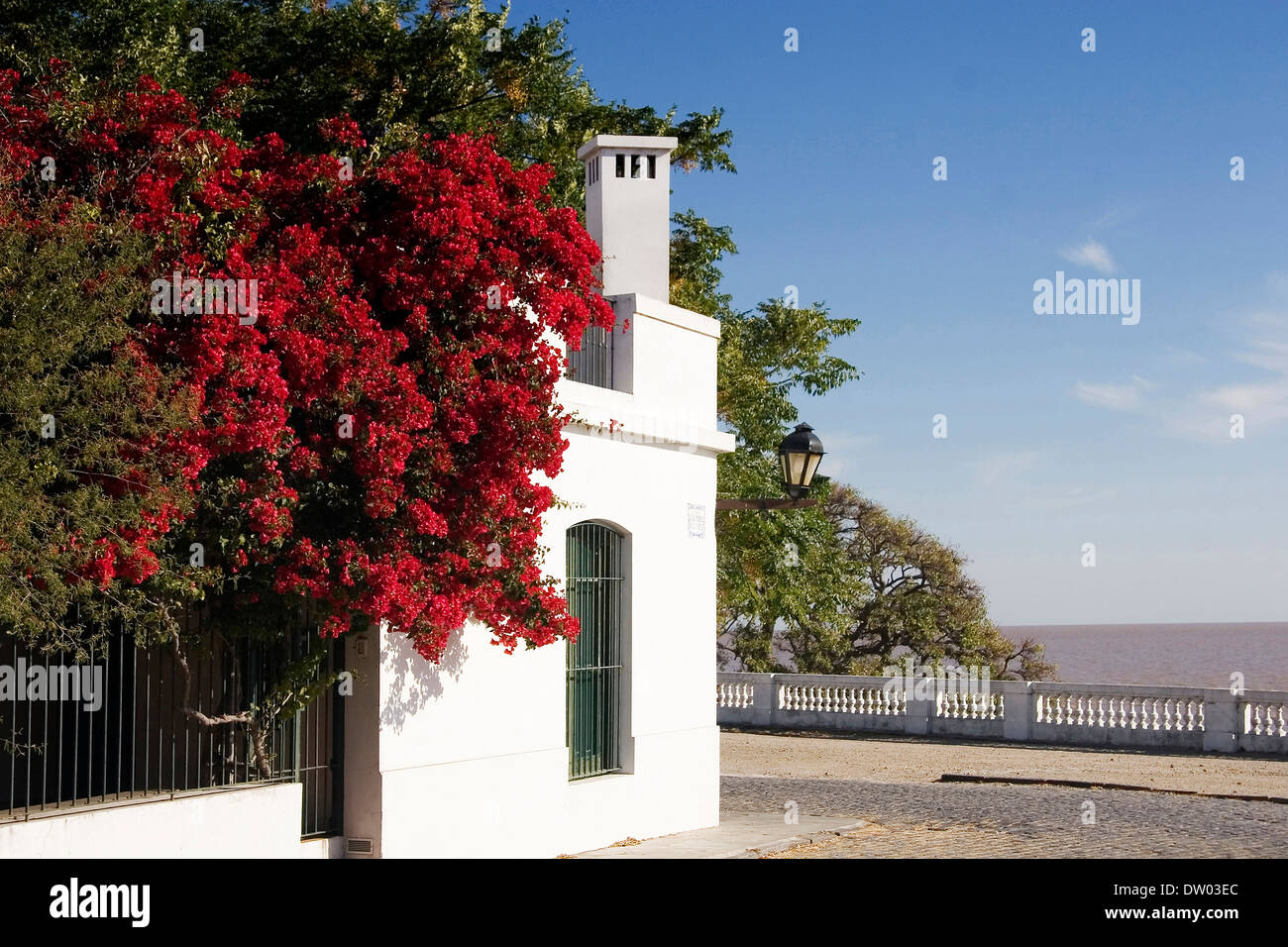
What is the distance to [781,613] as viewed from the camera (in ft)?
100

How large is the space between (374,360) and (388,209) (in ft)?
4.70

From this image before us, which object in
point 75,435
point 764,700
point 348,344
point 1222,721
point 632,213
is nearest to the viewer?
point 75,435

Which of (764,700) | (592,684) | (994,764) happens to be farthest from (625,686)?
(764,700)

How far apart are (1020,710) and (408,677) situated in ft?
59.2

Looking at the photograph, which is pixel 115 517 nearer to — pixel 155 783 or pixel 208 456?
pixel 208 456

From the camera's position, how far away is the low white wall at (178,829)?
7.89 m

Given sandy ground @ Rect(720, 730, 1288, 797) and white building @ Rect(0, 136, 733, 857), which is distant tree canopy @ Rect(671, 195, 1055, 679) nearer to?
sandy ground @ Rect(720, 730, 1288, 797)

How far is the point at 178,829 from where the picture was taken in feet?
28.5

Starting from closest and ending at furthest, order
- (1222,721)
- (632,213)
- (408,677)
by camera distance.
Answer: (408,677) → (632,213) → (1222,721)

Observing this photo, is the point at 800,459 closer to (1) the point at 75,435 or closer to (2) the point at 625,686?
(2) the point at 625,686

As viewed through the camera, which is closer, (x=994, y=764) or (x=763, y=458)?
(x=994, y=764)

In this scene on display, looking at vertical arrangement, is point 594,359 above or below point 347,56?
below

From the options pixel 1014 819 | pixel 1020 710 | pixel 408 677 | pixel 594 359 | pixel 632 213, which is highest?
pixel 632 213
